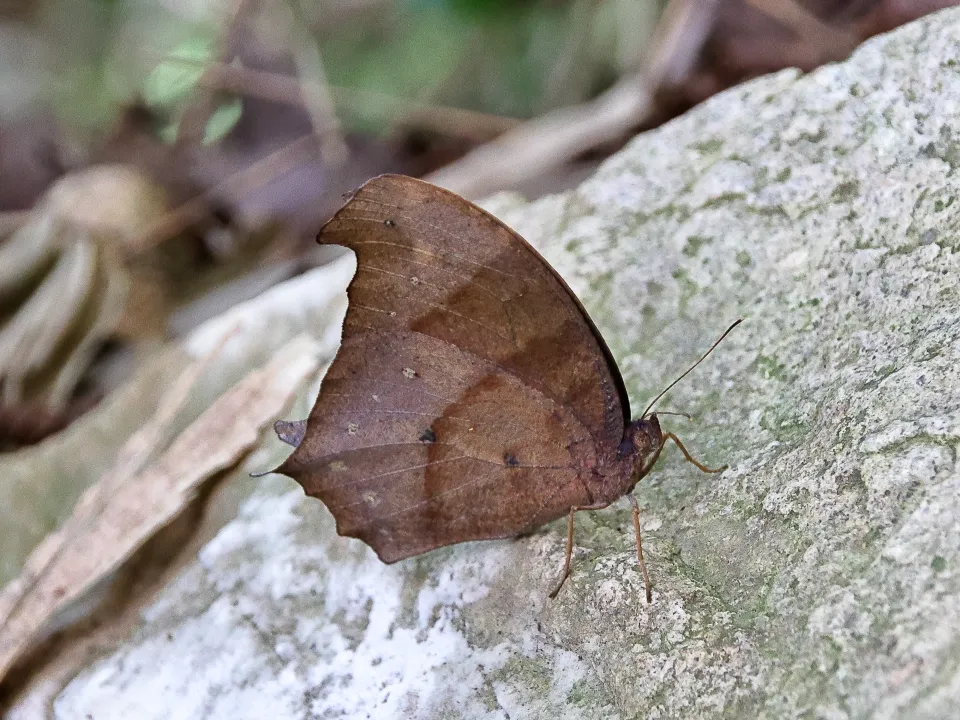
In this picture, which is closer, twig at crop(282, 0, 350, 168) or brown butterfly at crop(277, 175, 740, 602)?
brown butterfly at crop(277, 175, 740, 602)

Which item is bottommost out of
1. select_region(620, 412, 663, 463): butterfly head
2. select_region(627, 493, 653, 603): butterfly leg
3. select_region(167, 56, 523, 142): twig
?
select_region(167, 56, 523, 142): twig

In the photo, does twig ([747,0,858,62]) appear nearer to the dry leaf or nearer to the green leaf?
the dry leaf

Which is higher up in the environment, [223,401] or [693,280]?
[693,280]

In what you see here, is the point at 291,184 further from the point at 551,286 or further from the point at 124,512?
the point at 551,286

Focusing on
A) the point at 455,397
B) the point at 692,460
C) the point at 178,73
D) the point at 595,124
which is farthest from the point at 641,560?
the point at 178,73

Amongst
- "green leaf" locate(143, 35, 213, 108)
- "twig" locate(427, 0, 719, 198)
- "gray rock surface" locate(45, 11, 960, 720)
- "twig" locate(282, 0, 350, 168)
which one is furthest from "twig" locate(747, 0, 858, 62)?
"green leaf" locate(143, 35, 213, 108)

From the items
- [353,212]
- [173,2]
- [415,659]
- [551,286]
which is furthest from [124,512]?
[173,2]

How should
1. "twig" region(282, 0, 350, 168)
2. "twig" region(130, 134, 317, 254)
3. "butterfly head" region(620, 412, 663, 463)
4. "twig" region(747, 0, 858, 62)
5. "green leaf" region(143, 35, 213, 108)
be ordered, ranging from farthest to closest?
"green leaf" region(143, 35, 213, 108) → "twig" region(282, 0, 350, 168) → "twig" region(130, 134, 317, 254) → "twig" region(747, 0, 858, 62) → "butterfly head" region(620, 412, 663, 463)
